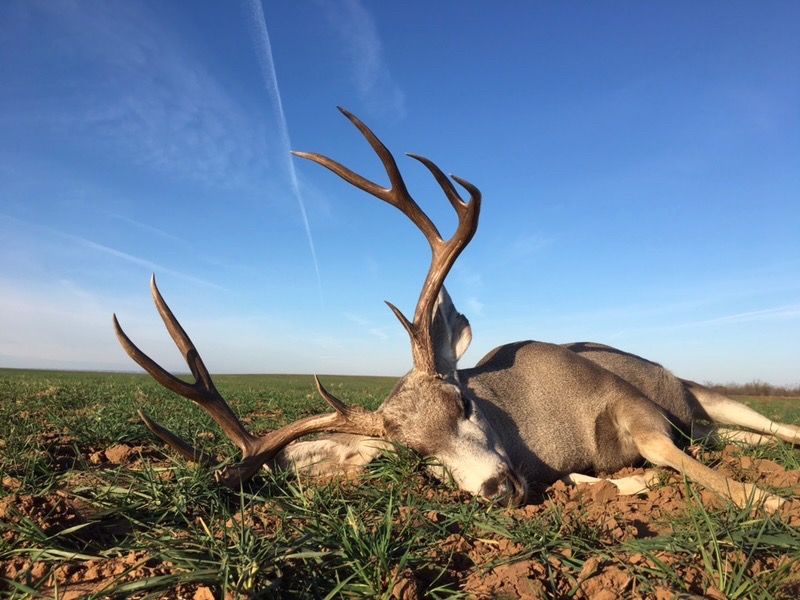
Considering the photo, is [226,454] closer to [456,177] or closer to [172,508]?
[172,508]

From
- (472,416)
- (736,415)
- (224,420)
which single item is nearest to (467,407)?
(472,416)

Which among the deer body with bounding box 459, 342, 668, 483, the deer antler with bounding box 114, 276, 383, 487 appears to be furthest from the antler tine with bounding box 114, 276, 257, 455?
the deer body with bounding box 459, 342, 668, 483

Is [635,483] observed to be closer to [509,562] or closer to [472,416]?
[472,416]

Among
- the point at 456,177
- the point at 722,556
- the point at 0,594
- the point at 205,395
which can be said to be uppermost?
Result: the point at 456,177

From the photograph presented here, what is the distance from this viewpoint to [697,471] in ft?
15.0

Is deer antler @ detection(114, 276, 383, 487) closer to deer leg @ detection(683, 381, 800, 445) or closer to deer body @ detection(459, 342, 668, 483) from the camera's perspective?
deer body @ detection(459, 342, 668, 483)

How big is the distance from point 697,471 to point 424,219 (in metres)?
3.39

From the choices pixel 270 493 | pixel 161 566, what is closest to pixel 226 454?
pixel 270 493

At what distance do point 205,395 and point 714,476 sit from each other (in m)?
4.11

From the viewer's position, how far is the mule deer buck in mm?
4457

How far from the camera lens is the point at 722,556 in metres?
2.64

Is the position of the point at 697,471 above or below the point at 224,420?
below

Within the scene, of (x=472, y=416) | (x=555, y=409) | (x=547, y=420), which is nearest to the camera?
(x=472, y=416)

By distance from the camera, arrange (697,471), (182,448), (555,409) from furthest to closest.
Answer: (555,409), (697,471), (182,448)
